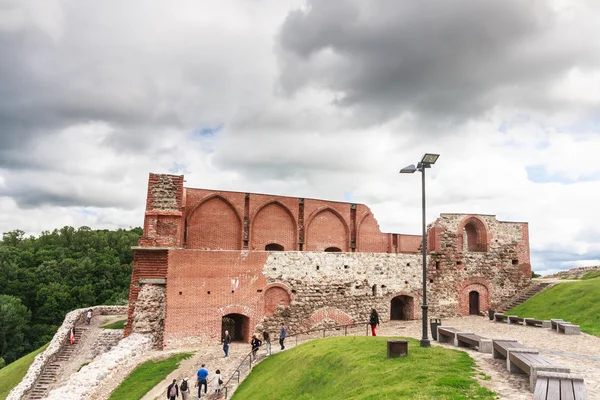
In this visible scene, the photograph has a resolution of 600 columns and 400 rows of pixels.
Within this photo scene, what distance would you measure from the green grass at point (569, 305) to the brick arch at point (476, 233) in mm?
3922

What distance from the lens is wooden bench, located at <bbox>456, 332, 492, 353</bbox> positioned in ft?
34.0

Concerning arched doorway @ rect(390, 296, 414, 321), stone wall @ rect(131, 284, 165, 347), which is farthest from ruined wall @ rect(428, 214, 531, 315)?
stone wall @ rect(131, 284, 165, 347)

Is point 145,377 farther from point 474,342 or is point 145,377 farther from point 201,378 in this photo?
point 474,342

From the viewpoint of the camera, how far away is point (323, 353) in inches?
500

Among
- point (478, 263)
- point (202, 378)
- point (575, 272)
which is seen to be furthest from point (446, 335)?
point (575, 272)

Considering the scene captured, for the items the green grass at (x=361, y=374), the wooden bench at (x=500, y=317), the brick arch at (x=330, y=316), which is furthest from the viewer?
the wooden bench at (x=500, y=317)

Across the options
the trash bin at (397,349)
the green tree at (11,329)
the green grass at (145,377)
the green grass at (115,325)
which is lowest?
the green tree at (11,329)

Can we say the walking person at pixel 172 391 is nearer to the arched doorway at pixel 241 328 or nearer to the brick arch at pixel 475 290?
the arched doorway at pixel 241 328

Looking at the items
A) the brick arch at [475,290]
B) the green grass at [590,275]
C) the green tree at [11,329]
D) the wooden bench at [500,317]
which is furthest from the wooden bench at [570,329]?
the green tree at [11,329]

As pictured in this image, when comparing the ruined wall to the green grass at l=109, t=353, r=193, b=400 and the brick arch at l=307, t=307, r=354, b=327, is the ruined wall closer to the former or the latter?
the brick arch at l=307, t=307, r=354, b=327

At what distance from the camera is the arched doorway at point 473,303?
2553 cm

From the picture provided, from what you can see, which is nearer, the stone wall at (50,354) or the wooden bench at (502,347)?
the wooden bench at (502,347)

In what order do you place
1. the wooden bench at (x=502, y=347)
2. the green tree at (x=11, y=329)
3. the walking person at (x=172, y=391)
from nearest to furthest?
the wooden bench at (x=502, y=347) < the walking person at (x=172, y=391) < the green tree at (x=11, y=329)

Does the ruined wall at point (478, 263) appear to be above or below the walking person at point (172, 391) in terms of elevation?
above
